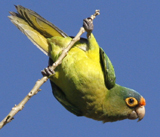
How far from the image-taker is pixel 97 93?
673 centimetres

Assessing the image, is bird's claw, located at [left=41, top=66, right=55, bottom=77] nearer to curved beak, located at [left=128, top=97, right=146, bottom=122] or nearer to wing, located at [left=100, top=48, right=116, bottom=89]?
wing, located at [left=100, top=48, right=116, bottom=89]

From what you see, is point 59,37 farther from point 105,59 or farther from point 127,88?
point 127,88

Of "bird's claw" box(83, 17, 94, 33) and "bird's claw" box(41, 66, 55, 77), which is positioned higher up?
"bird's claw" box(83, 17, 94, 33)

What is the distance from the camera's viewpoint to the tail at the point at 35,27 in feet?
23.5

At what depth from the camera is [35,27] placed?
7.36m

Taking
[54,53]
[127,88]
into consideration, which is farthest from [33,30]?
[127,88]

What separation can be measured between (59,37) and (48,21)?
446 millimetres

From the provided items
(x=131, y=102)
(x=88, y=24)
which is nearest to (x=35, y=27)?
(x=88, y=24)

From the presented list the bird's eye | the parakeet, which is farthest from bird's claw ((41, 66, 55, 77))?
the bird's eye

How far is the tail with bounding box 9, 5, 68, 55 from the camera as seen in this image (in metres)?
7.16

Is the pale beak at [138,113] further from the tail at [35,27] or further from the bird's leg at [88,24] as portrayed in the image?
the tail at [35,27]

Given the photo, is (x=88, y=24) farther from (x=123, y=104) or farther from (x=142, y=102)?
(x=142, y=102)

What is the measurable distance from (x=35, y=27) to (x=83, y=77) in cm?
177

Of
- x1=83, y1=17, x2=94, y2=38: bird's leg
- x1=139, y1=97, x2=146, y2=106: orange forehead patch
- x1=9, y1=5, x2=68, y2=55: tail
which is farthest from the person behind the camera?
x1=9, y1=5, x2=68, y2=55: tail
